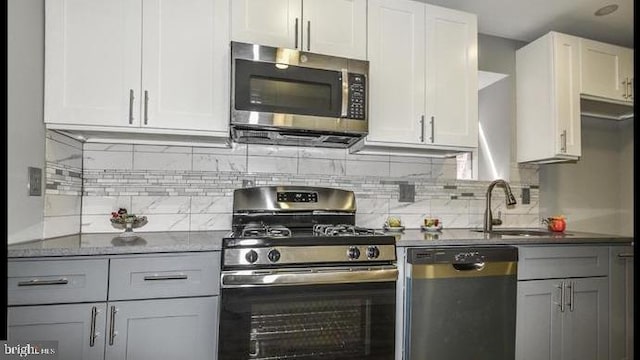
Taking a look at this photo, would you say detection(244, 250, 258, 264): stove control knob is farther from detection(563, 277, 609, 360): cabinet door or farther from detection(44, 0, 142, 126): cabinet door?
detection(563, 277, 609, 360): cabinet door

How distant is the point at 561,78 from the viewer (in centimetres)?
236

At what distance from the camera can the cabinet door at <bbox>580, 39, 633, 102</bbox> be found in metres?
2.42

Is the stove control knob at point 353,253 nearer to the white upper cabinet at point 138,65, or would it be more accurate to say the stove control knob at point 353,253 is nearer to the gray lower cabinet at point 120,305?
the gray lower cabinet at point 120,305

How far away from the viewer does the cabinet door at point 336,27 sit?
1938 mm

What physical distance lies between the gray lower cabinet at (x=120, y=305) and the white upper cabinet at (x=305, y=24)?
1166 mm

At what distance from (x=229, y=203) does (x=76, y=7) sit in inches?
47.3

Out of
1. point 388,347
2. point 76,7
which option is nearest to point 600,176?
point 388,347

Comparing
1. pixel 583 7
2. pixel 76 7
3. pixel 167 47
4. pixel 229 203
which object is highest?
pixel 583 7

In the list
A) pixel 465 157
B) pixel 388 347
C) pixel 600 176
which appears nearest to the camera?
pixel 388 347

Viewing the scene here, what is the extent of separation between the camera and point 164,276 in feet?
4.71

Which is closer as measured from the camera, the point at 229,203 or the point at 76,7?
the point at 76,7

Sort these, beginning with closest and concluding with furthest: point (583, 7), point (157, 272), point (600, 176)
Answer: point (157, 272)
point (583, 7)
point (600, 176)

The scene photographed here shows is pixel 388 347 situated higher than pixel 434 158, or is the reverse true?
pixel 434 158

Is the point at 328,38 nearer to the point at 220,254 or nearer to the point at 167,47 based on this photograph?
the point at 167,47
